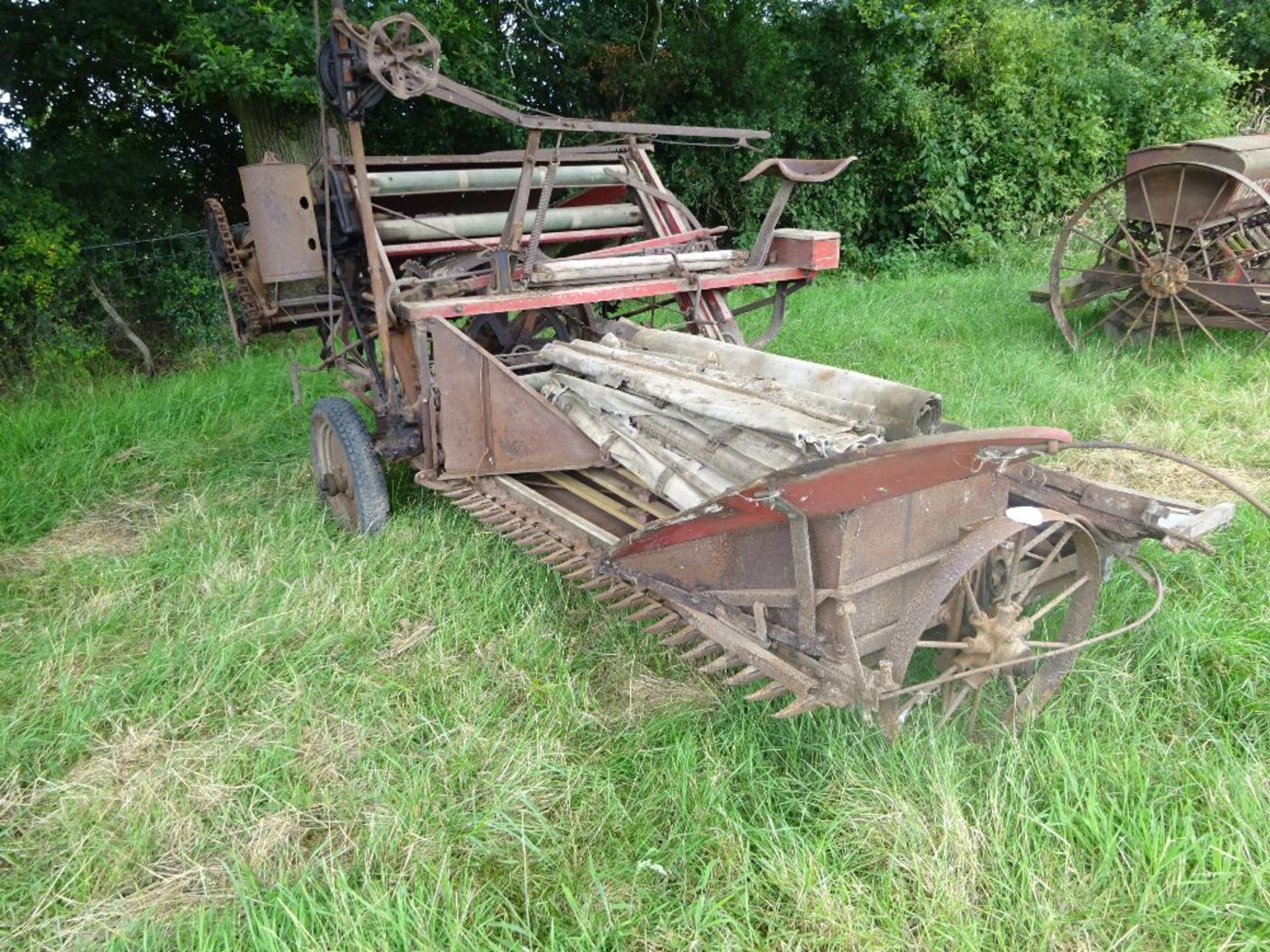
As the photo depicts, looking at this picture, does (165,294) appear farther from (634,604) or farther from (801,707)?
(801,707)

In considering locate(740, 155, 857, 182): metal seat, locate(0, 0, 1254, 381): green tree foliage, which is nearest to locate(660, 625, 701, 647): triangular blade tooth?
locate(740, 155, 857, 182): metal seat

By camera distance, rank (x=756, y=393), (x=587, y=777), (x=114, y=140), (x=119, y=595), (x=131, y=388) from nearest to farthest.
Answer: (x=587, y=777), (x=756, y=393), (x=119, y=595), (x=131, y=388), (x=114, y=140)

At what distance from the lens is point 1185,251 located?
586 cm

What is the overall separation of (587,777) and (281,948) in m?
0.85

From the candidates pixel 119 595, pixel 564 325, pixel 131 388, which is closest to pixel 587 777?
pixel 119 595

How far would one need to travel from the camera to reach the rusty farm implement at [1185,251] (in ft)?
18.1

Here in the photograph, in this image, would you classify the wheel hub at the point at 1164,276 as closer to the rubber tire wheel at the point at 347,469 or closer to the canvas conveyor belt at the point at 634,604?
the canvas conveyor belt at the point at 634,604

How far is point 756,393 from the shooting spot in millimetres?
2680

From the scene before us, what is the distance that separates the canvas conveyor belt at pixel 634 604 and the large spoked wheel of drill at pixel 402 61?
147 cm

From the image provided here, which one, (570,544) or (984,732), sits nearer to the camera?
(984,732)

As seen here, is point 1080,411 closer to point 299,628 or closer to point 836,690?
point 836,690

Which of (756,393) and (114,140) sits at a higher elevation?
(114,140)

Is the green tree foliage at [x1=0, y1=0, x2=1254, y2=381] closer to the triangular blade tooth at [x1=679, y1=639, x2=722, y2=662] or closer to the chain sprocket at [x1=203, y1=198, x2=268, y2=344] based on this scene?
the chain sprocket at [x1=203, y1=198, x2=268, y2=344]

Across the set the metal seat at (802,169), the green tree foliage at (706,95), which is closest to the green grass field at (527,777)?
the metal seat at (802,169)
